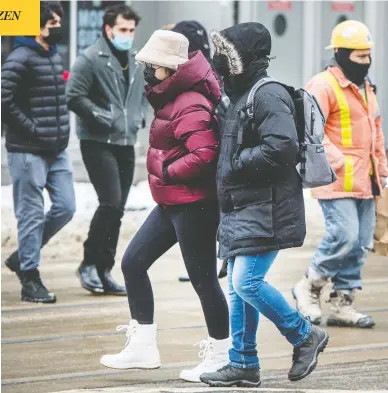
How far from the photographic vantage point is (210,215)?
714 centimetres

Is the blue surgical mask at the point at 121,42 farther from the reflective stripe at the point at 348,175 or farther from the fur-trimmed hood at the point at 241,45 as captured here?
the fur-trimmed hood at the point at 241,45

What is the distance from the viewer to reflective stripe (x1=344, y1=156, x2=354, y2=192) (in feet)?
28.3

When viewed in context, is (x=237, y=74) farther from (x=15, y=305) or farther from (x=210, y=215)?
(x=15, y=305)

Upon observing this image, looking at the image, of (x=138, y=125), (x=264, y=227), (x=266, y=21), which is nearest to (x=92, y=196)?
(x=266, y=21)

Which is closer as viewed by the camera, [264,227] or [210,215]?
[264,227]

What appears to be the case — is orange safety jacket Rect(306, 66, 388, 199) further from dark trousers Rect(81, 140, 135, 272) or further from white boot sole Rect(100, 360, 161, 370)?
white boot sole Rect(100, 360, 161, 370)

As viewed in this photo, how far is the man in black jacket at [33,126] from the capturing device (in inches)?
378

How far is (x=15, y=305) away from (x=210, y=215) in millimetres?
2909

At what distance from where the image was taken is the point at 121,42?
9953 mm

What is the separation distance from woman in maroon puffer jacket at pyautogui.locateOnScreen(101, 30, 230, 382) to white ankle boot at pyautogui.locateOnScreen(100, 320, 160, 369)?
264 mm

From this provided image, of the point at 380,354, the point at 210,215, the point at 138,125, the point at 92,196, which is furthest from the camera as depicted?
the point at 92,196

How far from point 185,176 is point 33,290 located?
3063 mm

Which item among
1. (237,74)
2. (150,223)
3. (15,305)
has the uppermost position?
(237,74)

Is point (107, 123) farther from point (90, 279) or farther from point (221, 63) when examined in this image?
point (221, 63)
